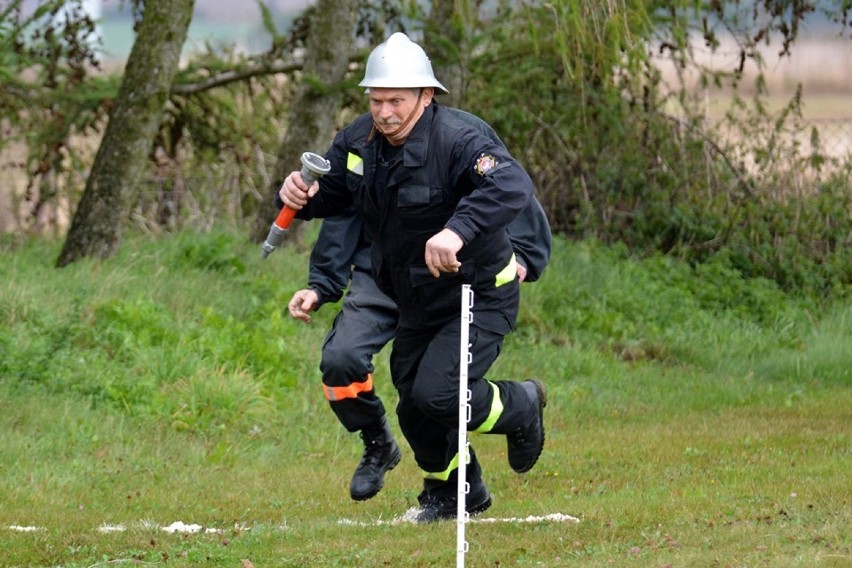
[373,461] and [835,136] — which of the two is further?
[835,136]

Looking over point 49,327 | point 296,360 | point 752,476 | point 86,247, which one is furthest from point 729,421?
point 86,247

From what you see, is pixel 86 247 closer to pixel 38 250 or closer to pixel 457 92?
pixel 38 250

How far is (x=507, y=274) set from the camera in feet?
20.4

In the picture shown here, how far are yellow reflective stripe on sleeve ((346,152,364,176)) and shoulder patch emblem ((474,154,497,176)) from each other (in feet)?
1.80

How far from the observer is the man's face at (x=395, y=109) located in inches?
231

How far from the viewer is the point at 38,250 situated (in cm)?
1338

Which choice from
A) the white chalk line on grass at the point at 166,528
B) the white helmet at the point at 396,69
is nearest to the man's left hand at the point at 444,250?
the white helmet at the point at 396,69

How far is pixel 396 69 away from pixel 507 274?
1.01 meters

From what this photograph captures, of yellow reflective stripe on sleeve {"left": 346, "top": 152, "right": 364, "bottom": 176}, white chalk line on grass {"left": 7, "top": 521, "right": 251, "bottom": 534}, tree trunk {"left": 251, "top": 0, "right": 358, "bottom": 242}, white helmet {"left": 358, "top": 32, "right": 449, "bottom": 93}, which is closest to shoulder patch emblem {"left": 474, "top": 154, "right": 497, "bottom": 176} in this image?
white helmet {"left": 358, "top": 32, "right": 449, "bottom": 93}

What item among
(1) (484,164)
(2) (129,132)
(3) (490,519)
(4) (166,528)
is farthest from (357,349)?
(2) (129,132)

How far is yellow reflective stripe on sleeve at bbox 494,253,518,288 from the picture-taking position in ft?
20.2

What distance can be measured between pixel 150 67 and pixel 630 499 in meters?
7.21

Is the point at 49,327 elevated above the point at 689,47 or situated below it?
below

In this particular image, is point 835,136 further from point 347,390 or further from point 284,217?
point 284,217
